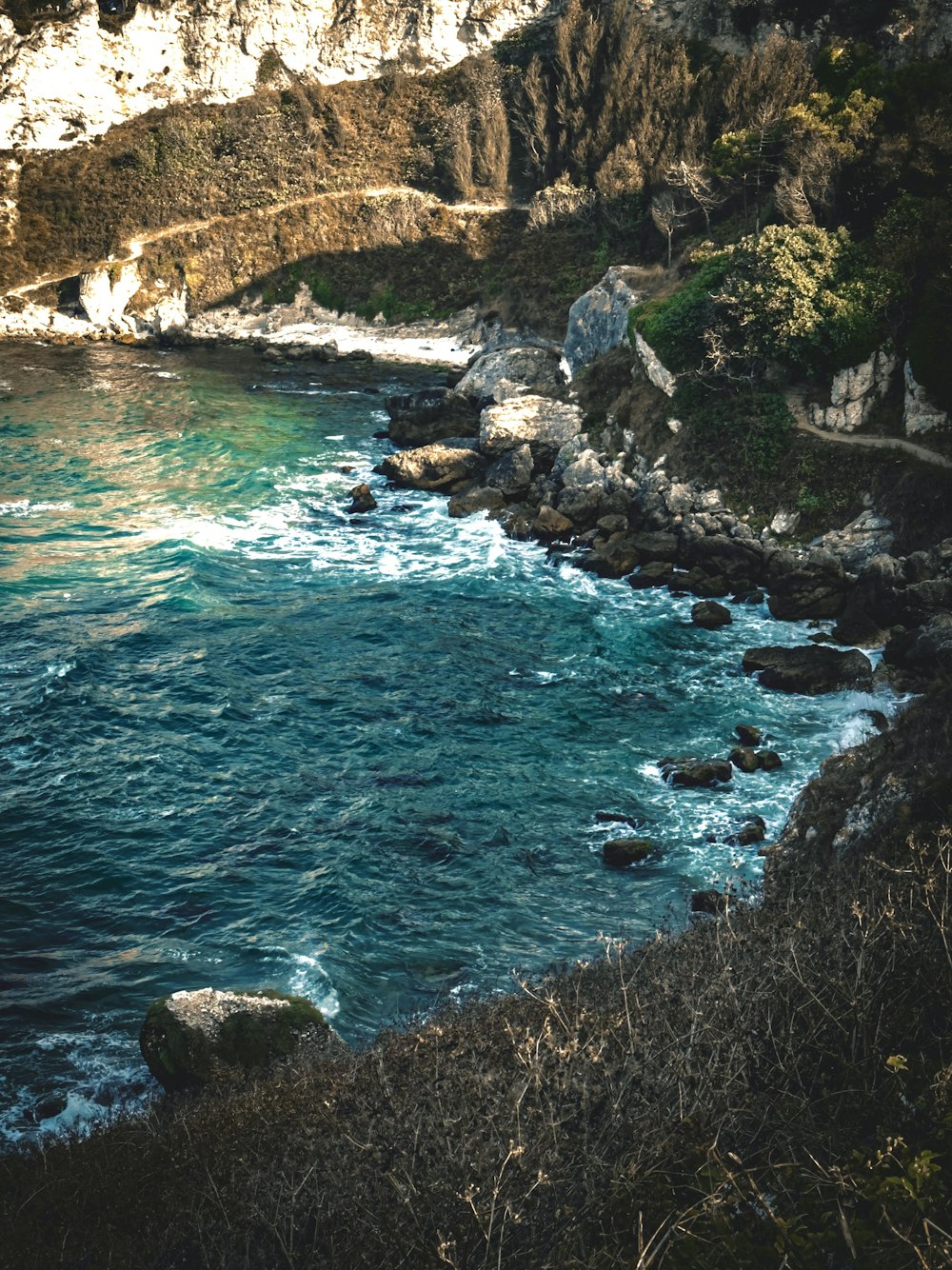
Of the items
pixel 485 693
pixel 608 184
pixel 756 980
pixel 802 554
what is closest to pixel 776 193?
pixel 802 554

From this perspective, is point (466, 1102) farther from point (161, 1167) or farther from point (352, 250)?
point (352, 250)

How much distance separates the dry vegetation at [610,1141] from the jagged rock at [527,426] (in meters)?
37.5

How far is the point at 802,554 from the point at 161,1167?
1216 inches

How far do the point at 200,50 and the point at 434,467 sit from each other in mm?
69966

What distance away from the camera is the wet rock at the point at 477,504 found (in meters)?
46.1

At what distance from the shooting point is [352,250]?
87062mm

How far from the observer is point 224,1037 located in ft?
57.2

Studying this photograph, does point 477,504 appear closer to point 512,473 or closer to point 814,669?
point 512,473

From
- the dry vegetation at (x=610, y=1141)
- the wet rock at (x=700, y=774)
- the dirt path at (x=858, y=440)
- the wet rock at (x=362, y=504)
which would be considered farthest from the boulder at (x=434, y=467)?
the dry vegetation at (x=610, y=1141)

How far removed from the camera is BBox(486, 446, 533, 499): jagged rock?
46.8m

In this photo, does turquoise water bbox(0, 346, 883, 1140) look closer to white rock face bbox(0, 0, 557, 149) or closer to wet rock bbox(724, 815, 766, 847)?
wet rock bbox(724, 815, 766, 847)

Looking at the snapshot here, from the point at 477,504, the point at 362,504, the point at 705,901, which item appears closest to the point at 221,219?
the point at 362,504

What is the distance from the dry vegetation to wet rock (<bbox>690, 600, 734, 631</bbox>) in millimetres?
20120

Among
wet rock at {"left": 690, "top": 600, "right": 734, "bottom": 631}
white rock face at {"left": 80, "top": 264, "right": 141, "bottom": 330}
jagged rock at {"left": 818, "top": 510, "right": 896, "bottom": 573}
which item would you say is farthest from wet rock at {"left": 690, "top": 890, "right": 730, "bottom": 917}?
white rock face at {"left": 80, "top": 264, "right": 141, "bottom": 330}
